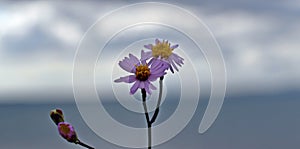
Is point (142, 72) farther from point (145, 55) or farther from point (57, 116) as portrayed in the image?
Result: point (57, 116)

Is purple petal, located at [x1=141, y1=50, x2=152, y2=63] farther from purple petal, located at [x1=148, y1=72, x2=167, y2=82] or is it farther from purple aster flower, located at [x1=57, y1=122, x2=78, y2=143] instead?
purple aster flower, located at [x1=57, y1=122, x2=78, y2=143]

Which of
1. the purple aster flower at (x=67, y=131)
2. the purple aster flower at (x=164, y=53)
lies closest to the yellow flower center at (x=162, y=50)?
the purple aster flower at (x=164, y=53)

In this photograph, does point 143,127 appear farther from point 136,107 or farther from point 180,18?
point 180,18

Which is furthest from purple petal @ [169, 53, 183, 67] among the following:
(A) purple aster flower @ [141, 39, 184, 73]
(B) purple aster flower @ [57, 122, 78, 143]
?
(B) purple aster flower @ [57, 122, 78, 143]

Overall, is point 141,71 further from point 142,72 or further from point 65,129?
point 65,129

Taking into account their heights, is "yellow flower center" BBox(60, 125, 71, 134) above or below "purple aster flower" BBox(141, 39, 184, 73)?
below

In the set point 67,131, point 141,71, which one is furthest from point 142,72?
point 67,131

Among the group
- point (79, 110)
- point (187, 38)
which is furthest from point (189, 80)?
point (79, 110)

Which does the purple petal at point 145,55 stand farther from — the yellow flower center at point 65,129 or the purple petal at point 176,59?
the yellow flower center at point 65,129
